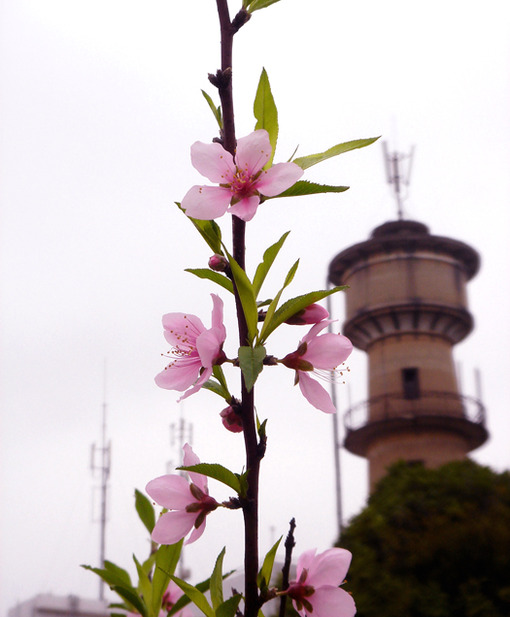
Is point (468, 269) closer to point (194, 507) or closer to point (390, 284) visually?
point (390, 284)

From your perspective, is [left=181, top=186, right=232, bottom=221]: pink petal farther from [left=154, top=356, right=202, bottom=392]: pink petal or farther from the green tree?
the green tree

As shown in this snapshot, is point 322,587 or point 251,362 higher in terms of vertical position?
point 251,362

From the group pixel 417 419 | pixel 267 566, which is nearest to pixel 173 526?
pixel 267 566

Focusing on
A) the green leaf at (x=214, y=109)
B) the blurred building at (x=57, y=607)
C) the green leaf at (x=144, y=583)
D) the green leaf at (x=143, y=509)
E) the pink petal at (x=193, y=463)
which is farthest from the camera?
the blurred building at (x=57, y=607)

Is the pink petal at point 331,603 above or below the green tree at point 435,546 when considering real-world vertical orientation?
below

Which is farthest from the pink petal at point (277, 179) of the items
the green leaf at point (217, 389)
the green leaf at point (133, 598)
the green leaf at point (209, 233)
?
the green leaf at point (133, 598)

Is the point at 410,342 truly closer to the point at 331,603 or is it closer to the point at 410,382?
the point at 410,382

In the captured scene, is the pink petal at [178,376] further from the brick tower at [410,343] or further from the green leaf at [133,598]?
the brick tower at [410,343]
